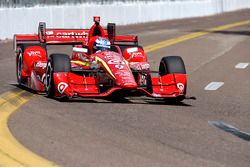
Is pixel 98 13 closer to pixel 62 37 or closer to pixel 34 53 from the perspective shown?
pixel 62 37

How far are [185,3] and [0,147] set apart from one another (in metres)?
43.7

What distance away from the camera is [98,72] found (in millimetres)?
11734

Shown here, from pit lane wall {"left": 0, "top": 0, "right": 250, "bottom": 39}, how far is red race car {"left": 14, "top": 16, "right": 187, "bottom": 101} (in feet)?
46.2

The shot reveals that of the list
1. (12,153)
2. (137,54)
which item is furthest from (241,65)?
(12,153)

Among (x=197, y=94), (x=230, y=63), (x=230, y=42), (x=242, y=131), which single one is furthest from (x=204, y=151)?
(x=230, y=42)

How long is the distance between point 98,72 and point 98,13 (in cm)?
2554

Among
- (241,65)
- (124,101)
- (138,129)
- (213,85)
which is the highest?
(138,129)

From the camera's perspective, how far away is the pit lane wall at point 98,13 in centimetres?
2806

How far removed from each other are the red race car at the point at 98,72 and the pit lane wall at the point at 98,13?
1408cm

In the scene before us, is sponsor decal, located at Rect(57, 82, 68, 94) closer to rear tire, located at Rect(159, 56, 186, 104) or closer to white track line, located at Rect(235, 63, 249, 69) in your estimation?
rear tire, located at Rect(159, 56, 186, 104)

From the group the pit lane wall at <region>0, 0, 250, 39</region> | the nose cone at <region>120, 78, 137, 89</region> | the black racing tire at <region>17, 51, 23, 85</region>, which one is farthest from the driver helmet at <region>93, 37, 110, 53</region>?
the pit lane wall at <region>0, 0, 250, 39</region>

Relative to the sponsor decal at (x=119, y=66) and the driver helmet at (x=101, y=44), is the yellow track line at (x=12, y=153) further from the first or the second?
the driver helmet at (x=101, y=44)

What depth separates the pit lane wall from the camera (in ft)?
92.1

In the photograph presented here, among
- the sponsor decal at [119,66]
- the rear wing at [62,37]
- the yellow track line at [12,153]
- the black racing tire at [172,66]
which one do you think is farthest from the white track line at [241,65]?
the yellow track line at [12,153]
